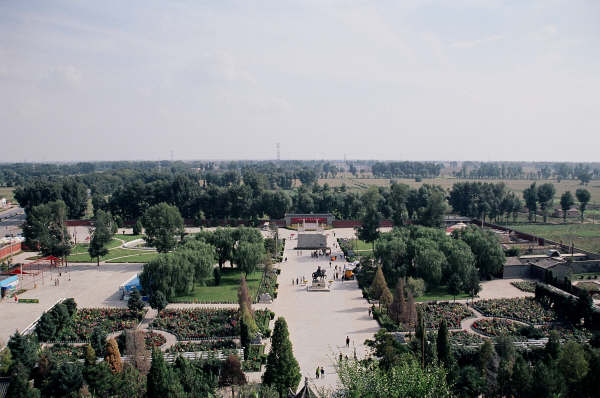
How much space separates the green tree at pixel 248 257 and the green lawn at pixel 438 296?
42.8ft

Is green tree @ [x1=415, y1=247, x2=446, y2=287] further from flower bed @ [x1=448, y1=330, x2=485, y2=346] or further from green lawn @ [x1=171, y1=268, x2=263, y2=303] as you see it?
green lawn @ [x1=171, y1=268, x2=263, y2=303]

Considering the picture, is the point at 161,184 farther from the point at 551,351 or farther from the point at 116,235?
the point at 551,351

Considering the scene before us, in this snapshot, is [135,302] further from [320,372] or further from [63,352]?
[320,372]

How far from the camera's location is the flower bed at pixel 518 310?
28.0 meters

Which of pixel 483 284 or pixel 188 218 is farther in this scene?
pixel 188 218

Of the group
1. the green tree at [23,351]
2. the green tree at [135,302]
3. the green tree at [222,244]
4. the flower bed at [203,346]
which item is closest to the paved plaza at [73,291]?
the green tree at [135,302]

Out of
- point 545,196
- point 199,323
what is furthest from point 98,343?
point 545,196

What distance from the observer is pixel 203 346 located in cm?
2434

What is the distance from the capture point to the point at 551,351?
20859 mm

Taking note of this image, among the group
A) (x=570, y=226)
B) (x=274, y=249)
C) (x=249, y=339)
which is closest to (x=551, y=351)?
(x=249, y=339)

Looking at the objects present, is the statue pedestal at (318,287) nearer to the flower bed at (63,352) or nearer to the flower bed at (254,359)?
the flower bed at (254,359)

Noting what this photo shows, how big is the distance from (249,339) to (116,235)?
3995 cm

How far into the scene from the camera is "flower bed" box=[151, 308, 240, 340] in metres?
26.2

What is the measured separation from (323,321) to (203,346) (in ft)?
25.4
